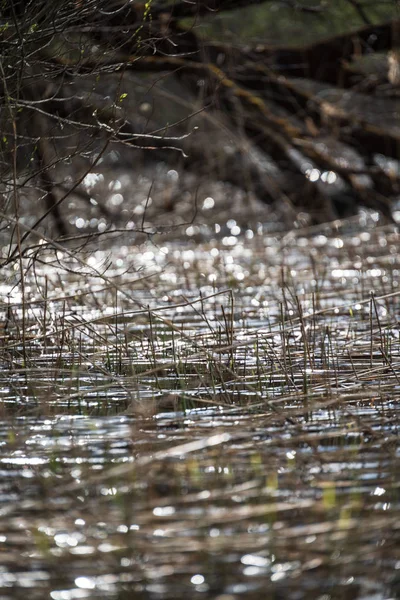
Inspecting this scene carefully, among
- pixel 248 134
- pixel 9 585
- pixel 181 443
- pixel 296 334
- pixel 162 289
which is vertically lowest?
pixel 9 585

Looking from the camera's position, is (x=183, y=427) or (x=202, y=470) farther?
(x=183, y=427)

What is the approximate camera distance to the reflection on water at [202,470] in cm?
207

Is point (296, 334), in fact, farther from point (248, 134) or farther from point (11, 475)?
point (248, 134)

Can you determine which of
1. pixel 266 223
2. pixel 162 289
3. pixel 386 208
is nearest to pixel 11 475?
pixel 162 289

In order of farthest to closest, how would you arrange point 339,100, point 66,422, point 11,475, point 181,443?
point 339,100 → point 66,422 → point 181,443 → point 11,475

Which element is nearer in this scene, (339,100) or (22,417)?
(22,417)

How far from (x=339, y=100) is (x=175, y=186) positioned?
7.75 ft

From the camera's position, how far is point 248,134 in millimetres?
9914

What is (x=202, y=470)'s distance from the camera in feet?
8.65

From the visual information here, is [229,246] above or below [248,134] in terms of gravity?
below

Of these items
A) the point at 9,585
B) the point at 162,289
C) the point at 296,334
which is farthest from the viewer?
the point at 162,289

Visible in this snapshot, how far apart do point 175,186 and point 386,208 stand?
8.45ft

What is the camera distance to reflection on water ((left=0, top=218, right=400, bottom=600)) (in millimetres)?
2066

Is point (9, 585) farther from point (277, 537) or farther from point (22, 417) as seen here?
point (22, 417)
